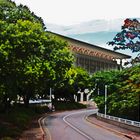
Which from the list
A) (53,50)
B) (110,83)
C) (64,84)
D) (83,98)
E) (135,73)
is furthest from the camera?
(83,98)

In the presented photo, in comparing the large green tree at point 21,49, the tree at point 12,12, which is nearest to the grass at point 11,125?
the large green tree at point 21,49

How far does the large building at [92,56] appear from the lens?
107 metres

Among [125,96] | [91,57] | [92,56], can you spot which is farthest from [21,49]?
[91,57]

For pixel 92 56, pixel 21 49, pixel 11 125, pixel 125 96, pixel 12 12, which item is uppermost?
pixel 92 56

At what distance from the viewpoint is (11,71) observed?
98.2 feet

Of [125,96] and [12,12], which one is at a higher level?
[12,12]

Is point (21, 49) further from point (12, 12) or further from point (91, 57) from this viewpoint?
point (91, 57)

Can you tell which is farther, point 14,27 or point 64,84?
point 64,84

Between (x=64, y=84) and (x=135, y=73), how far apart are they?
3903cm

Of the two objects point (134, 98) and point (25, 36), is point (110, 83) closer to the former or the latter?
point (134, 98)

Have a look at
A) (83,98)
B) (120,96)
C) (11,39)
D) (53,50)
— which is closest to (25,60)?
(11,39)

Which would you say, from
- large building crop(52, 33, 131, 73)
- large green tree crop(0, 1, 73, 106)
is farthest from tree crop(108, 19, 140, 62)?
large building crop(52, 33, 131, 73)

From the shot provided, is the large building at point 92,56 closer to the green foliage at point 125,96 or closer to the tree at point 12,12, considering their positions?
the green foliage at point 125,96

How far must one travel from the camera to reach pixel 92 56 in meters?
114
